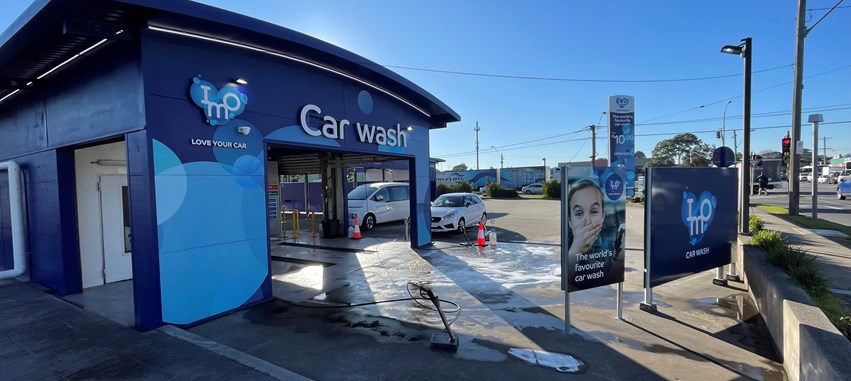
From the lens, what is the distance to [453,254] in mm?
10328

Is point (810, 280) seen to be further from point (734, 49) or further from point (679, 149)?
point (679, 149)

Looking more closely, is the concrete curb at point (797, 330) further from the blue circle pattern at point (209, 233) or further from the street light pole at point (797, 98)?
the street light pole at point (797, 98)

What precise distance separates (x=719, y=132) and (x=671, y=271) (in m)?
39.7

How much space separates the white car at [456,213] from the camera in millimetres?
13781

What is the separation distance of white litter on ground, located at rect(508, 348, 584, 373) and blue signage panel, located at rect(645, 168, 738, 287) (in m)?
2.21

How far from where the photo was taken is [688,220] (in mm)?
5910

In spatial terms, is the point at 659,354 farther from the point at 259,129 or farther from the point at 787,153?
the point at 787,153

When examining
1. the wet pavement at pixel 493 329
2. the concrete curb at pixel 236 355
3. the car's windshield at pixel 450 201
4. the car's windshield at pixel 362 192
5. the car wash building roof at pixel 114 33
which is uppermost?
the car wash building roof at pixel 114 33

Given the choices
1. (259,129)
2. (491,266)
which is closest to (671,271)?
(491,266)

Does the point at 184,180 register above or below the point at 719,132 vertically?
below

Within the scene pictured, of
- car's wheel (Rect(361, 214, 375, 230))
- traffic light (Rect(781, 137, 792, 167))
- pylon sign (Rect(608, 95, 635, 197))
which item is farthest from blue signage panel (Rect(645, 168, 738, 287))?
pylon sign (Rect(608, 95, 635, 197))

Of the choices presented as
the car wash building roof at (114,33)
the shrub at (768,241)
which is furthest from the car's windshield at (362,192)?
the shrub at (768,241)

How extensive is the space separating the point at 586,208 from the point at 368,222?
12.0 m

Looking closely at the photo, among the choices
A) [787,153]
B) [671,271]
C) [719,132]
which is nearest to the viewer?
[671,271]
